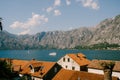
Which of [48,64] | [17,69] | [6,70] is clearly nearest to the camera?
[6,70]

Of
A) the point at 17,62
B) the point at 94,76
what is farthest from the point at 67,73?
the point at 17,62

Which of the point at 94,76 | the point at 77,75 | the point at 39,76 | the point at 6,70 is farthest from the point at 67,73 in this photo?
the point at 6,70

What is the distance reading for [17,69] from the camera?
6969 cm

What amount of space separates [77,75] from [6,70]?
59.1 ft

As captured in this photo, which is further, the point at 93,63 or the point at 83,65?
the point at 83,65

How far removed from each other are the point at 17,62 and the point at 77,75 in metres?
34.7

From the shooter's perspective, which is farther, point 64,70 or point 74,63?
point 74,63

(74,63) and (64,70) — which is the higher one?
(64,70)

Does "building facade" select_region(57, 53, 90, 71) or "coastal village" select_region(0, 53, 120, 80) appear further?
"building facade" select_region(57, 53, 90, 71)

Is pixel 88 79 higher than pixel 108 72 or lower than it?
lower

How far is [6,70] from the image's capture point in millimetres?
39250

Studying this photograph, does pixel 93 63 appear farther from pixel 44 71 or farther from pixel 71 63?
pixel 44 71

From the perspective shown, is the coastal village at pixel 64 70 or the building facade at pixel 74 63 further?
the building facade at pixel 74 63

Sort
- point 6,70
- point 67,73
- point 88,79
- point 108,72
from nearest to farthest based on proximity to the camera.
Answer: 1. point 108,72
2. point 6,70
3. point 88,79
4. point 67,73
